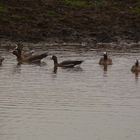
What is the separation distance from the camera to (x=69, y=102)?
2328cm

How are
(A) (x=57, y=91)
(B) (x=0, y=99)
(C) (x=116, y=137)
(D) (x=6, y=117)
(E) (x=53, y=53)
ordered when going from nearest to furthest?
1. (C) (x=116, y=137)
2. (D) (x=6, y=117)
3. (B) (x=0, y=99)
4. (A) (x=57, y=91)
5. (E) (x=53, y=53)

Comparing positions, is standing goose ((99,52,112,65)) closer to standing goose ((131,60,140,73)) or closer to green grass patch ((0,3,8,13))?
standing goose ((131,60,140,73))

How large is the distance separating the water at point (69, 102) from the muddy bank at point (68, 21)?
6.58 m

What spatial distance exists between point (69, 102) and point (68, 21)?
17.0 m

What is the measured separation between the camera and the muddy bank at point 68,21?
38.4 metres

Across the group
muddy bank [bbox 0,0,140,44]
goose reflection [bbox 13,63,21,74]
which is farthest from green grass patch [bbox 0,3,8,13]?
goose reflection [bbox 13,63,21,74]

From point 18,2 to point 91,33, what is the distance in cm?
374

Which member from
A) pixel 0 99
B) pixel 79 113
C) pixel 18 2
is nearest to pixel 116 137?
pixel 79 113

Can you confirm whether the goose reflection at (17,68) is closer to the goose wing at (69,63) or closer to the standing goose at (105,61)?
the goose wing at (69,63)

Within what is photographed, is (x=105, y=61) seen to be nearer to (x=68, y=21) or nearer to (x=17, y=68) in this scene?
(x=17, y=68)

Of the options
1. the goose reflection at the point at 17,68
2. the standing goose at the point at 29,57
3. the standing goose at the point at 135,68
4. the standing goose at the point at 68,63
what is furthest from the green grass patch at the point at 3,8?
the standing goose at the point at 135,68

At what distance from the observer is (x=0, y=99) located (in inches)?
921

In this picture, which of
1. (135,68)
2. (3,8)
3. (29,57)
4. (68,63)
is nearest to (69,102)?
(135,68)

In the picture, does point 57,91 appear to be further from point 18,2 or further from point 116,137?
point 18,2
